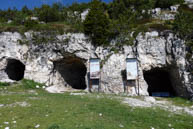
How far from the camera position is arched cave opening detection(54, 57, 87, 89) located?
1142 inches

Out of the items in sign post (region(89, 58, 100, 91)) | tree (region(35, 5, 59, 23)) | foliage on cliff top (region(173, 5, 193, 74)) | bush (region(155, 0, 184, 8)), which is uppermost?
bush (region(155, 0, 184, 8))

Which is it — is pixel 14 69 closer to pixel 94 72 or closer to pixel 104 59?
pixel 94 72

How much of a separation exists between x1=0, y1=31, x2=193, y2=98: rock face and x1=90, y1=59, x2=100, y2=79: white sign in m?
1.62

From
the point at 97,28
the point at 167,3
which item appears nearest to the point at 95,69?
the point at 97,28

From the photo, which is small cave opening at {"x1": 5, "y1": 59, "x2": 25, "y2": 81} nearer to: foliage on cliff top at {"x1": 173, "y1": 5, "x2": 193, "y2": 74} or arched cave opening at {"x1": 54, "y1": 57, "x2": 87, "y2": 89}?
arched cave opening at {"x1": 54, "y1": 57, "x2": 87, "y2": 89}

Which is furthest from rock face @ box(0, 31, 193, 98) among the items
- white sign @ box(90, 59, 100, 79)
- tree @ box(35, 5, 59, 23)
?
tree @ box(35, 5, 59, 23)

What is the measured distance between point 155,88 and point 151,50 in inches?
444

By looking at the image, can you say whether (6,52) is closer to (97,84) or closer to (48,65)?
(48,65)

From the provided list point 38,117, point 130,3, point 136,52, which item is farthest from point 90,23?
point 130,3

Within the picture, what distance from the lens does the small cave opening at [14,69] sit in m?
29.1

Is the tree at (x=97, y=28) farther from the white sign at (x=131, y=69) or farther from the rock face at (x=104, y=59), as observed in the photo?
the white sign at (x=131, y=69)

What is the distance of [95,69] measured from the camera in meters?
23.9

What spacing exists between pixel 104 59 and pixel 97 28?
553cm

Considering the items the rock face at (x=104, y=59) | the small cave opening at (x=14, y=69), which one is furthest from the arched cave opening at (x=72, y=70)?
the small cave opening at (x=14, y=69)
